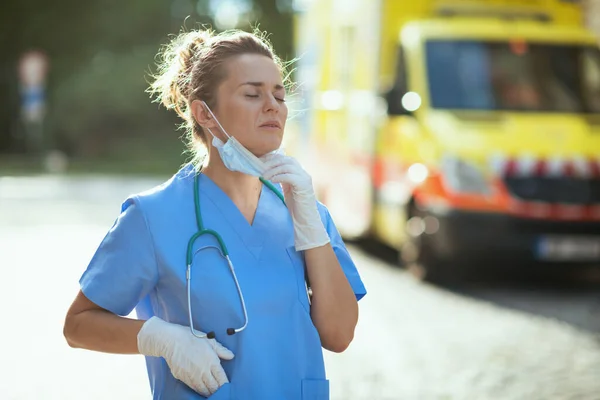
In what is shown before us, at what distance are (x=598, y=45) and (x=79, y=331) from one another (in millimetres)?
9727

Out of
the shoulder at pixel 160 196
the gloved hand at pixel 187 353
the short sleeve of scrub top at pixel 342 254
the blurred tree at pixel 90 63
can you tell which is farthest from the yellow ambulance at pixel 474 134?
the blurred tree at pixel 90 63

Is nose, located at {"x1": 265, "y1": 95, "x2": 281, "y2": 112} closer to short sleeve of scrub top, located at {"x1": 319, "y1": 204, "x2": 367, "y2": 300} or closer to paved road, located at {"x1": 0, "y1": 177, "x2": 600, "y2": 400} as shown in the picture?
short sleeve of scrub top, located at {"x1": 319, "y1": 204, "x2": 367, "y2": 300}

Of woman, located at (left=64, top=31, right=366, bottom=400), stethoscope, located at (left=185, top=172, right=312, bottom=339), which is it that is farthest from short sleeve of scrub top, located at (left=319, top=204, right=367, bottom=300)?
stethoscope, located at (left=185, top=172, right=312, bottom=339)

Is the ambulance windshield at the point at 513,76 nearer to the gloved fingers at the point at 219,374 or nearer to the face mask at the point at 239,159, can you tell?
the face mask at the point at 239,159

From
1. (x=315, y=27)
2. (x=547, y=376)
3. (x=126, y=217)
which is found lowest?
(x=547, y=376)

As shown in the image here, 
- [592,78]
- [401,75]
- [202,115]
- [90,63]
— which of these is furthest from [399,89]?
[90,63]

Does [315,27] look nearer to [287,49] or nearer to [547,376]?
[547,376]

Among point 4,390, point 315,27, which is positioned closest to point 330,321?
point 4,390

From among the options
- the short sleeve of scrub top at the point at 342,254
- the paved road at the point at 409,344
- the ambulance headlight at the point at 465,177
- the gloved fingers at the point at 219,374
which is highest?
the short sleeve of scrub top at the point at 342,254

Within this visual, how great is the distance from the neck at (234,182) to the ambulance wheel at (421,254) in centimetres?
791

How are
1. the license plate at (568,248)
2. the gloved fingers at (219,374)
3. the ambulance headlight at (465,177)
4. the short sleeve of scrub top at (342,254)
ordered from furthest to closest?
the license plate at (568,248), the ambulance headlight at (465,177), the short sleeve of scrub top at (342,254), the gloved fingers at (219,374)

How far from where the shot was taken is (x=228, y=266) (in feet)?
10.3

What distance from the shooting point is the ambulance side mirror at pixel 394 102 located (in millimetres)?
11414

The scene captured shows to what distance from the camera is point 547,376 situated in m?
7.07
